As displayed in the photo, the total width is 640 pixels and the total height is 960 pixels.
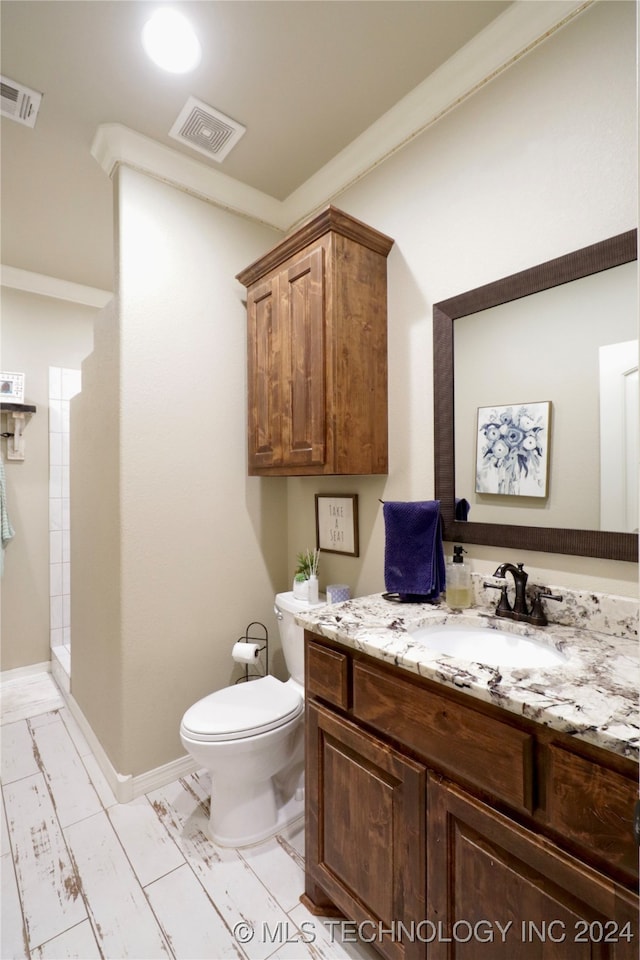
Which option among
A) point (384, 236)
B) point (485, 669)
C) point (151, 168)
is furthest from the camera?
point (151, 168)

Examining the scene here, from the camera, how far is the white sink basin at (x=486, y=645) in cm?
120

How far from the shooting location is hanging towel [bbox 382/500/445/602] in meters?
1.54

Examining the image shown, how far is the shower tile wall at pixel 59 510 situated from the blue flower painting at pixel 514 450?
2.86 metres

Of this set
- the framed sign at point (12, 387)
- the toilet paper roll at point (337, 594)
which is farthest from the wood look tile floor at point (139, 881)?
the framed sign at point (12, 387)

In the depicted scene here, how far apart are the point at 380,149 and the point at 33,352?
2.56 metres

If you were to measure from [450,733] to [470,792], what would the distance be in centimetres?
12

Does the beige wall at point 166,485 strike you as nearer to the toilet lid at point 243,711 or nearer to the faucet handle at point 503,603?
the toilet lid at point 243,711

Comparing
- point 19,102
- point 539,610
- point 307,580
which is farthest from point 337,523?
point 19,102

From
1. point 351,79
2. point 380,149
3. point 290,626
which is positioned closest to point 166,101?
point 351,79

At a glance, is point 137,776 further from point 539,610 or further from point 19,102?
point 19,102

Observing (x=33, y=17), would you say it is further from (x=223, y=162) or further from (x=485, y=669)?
(x=485, y=669)

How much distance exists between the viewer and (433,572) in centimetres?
154

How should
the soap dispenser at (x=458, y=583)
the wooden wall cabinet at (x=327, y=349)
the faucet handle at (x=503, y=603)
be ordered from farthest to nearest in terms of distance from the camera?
the wooden wall cabinet at (x=327, y=349), the soap dispenser at (x=458, y=583), the faucet handle at (x=503, y=603)

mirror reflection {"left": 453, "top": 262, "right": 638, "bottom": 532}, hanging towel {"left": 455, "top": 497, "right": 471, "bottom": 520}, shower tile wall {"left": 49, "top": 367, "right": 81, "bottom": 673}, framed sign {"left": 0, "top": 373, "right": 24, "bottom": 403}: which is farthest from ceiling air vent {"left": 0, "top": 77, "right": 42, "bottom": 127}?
hanging towel {"left": 455, "top": 497, "right": 471, "bottom": 520}
